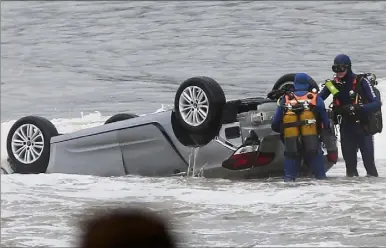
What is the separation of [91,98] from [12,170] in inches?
557

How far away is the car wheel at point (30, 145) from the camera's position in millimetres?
10781

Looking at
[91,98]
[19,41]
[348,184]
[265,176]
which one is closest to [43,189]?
[265,176]

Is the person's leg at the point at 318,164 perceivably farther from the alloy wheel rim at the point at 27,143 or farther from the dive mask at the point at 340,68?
the alloy wheel rim at the point at 27,143

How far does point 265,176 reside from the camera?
10.0 meters

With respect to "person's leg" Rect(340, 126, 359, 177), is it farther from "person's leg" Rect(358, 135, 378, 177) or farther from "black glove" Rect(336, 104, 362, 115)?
"black glove" Rect(336, 104, 362, 115)

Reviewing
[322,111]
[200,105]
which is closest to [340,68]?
[322,111]

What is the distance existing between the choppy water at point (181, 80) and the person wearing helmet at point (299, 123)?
31 cm

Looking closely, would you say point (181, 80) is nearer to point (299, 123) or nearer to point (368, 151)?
point (368, 151)

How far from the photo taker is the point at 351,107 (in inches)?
397

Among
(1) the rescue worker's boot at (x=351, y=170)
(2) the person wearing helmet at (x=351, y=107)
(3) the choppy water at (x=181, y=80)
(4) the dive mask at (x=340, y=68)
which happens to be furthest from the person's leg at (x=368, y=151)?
(4) the dive mask at (x=340, y=68)

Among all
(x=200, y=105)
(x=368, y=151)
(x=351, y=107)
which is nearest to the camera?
(x=200, y=105)

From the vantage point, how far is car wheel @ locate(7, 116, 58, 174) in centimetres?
1078

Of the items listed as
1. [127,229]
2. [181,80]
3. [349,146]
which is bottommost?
[127,229]

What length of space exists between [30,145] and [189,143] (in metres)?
2.04
